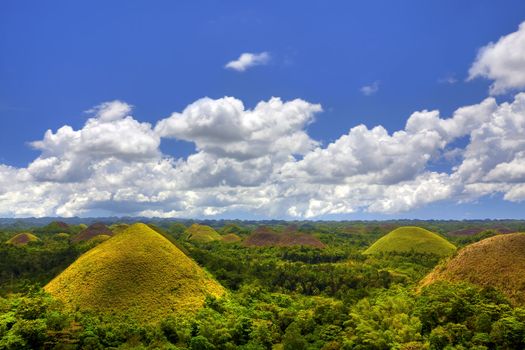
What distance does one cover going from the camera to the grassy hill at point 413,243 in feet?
413

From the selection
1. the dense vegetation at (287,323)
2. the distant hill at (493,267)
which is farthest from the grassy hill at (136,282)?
the distant hill at (493,267)

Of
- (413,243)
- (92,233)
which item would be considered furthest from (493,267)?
(92,233)

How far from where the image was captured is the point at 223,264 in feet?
277

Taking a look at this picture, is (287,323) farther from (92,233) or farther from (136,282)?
(92,233)

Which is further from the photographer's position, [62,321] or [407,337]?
[62,321]

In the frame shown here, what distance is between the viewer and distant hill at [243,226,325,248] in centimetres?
15457

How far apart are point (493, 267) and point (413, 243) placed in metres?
82.2

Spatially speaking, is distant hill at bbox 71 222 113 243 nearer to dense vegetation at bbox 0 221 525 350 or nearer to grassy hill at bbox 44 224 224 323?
dense vegetation at bbox 0 221 525 350

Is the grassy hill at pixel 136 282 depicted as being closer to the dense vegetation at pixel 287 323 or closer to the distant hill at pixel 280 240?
the dense vegetation at pixel 287 323

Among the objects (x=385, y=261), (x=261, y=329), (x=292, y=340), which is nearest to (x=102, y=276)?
(x=261, y=329)

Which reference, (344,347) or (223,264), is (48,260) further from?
(344,347)

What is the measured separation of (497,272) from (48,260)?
8719 centimetres

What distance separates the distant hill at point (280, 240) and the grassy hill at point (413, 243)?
2504 cm

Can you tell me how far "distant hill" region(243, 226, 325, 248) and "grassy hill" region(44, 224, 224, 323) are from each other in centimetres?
8801
